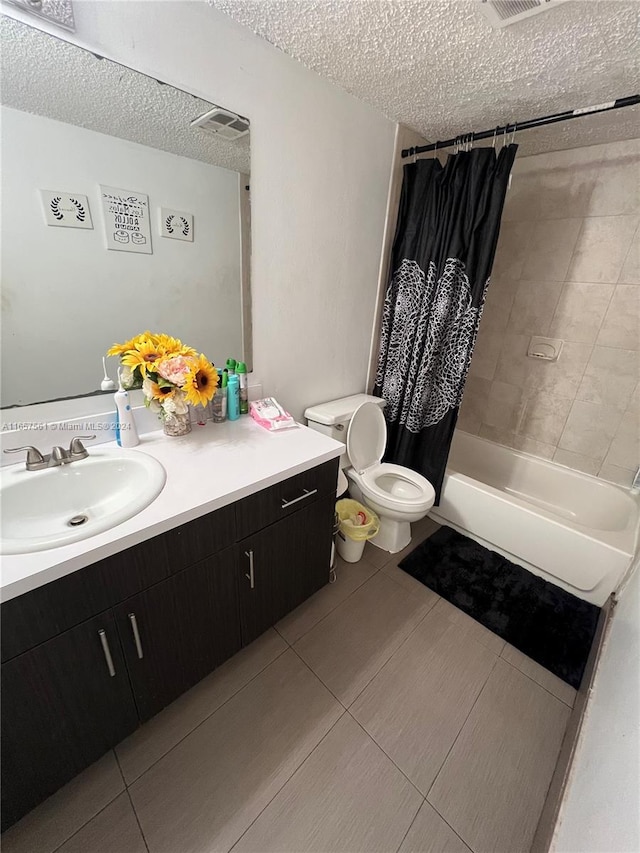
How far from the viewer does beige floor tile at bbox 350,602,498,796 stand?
113cm

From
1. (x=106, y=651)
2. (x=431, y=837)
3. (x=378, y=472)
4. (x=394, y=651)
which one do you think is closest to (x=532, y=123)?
(x=378, y=472)

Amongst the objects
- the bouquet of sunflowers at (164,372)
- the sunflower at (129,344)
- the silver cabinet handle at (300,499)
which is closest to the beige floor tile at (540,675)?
the silver cabinet handle at (300,499)

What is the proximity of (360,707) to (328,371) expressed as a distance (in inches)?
59.6

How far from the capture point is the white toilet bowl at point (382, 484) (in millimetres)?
1752

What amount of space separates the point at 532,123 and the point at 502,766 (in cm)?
242

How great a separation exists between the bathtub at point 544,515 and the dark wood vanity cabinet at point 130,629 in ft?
3.75

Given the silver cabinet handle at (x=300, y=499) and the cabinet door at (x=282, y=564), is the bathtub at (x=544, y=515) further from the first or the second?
the silver cabinet handle at (x=300, y=499)

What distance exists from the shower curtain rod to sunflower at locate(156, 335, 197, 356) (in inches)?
61.4

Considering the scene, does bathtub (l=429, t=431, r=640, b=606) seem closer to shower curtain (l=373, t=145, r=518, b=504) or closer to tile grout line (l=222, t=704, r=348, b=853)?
shower curtain (l=373, t=145, r=518, b=504)

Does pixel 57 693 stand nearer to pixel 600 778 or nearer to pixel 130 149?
pixel 600 778

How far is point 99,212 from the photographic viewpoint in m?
1.04

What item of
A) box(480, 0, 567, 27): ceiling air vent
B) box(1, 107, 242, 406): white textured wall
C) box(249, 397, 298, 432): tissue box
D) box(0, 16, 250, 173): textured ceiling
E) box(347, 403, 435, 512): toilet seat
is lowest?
box(347, 403, 435, 512): toilet seat

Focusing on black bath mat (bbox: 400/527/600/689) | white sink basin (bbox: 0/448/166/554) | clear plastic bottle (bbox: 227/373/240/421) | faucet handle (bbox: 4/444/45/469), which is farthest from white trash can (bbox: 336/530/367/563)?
faucet handle (bbox: 4/444/45/469)

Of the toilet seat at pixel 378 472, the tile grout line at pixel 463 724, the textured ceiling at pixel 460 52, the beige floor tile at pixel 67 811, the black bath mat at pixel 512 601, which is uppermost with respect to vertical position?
the textured ceiling at pixel 460 52
